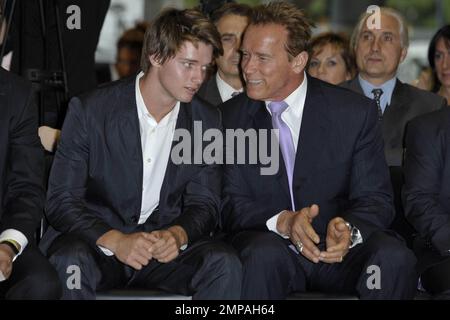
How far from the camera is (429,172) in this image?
395 centimetres

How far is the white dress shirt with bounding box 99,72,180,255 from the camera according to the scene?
151 inches

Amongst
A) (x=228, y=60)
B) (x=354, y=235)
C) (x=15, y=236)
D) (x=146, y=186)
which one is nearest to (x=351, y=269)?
(x=354, y=235)

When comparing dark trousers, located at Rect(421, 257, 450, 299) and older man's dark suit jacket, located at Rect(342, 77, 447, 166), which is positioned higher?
older man's dark suit jacket, located at Rect(342, 77, 447, 166)

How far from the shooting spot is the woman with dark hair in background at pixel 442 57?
5.37m

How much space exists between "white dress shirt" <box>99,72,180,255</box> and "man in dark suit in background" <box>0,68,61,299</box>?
46cm

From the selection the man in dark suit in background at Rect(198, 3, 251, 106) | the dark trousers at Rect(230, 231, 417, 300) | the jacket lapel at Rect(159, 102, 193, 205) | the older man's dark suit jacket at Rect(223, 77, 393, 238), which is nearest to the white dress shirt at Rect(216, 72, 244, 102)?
the man in dark suit in background at Rect(198, 3, 251, 106)

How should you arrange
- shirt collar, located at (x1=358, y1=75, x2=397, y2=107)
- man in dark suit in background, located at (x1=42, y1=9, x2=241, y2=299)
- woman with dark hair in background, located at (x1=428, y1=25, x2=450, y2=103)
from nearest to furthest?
man in dark suit in background, located at (x1=42, y1=9, x2=241, y2=299), shirt collar, located at (x1=358, y1=75, x2=397, y2=107), woman with dark hair in background, located at (x1=428, y1=25, x2=450, y2=103)

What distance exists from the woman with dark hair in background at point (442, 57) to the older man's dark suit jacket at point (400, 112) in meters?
0.43

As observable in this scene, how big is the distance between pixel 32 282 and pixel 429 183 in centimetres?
183

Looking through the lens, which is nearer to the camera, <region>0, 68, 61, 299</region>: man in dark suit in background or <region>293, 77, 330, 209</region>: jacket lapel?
<region>0, 68, 61, 299</region>: man in dark suit in background

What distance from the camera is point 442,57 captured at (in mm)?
5465

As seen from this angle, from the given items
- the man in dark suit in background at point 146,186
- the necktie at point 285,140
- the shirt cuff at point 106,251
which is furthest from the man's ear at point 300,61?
the shirt cuff at point 106,251

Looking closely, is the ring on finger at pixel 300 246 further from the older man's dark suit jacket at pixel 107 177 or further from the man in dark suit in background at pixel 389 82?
the man in dark suit in background at pixel 389 82

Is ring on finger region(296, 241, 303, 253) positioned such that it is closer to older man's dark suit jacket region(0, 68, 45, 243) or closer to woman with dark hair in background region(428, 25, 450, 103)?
older man's dark suit jacket region(0, 68, 45, 243)
